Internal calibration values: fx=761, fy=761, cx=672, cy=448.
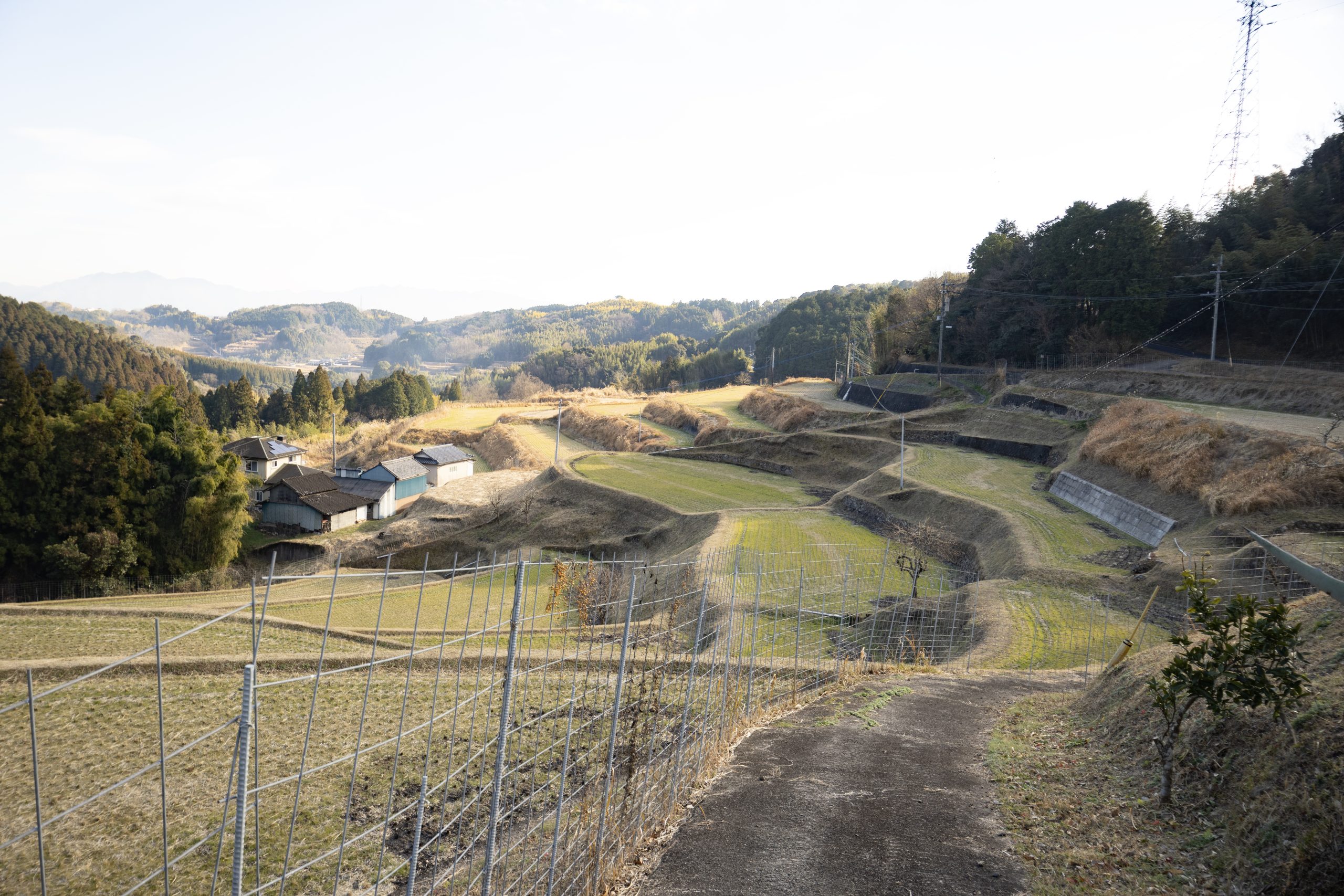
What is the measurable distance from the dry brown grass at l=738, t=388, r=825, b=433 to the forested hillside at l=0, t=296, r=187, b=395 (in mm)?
48404

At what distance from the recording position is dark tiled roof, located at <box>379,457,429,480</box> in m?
43.7

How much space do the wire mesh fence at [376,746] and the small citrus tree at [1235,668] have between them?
3517 mm

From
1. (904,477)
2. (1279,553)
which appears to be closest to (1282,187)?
(904,477)

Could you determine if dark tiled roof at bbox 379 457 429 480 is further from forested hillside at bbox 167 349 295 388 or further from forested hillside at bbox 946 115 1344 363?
forested hillside at bbox 167 349 295 388

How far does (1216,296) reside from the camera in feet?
112

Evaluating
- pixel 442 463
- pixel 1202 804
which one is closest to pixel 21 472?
pixel 442 463

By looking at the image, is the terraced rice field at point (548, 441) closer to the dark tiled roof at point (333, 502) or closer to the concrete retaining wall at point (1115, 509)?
the dark tiled roof at point (333, 502)

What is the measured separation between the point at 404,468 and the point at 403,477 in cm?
93

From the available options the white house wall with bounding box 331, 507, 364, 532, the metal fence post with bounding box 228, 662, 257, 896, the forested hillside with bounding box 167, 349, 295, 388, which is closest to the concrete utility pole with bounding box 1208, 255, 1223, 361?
the metal fence post with bounding box 228, 662, 257, 896

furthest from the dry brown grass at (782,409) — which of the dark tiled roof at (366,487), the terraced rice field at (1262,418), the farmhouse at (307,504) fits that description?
the farmhouse at (307,504)

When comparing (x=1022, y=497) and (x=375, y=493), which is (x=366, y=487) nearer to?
(x=375, y=493)

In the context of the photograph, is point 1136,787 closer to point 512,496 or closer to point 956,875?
point 956,875

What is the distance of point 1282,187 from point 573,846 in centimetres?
4949

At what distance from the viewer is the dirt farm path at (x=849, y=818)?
15.9 ft
